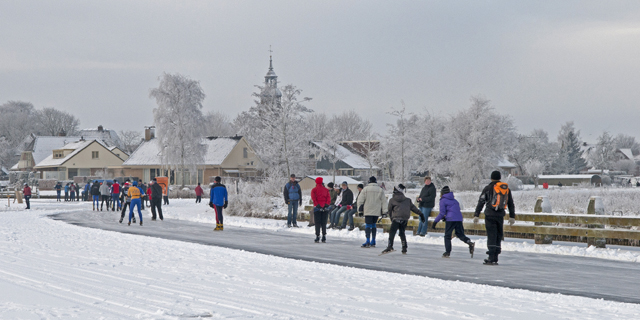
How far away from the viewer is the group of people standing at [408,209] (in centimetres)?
1215

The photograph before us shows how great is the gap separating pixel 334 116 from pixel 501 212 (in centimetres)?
11040

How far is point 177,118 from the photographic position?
66125 millimetres

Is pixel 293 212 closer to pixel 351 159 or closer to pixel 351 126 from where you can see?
pixel 351 159

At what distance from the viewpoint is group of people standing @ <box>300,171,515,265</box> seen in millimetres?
12148

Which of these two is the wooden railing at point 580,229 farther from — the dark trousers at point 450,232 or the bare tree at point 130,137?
the bare tree at point 130,137

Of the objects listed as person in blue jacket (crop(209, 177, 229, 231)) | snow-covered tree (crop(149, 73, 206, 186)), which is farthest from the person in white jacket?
snow-covered tree (crop(149, 73, 206, 186))

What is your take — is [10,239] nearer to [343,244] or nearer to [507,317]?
[343,244]

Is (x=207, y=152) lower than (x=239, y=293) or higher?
higher

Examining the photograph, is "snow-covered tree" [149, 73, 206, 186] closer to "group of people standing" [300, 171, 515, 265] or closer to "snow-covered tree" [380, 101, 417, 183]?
"snow-covered tree" [380, 101, 417, 183]

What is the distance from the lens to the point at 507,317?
7.26 meters

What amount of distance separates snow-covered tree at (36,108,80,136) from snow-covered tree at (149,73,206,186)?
5994 centimetres

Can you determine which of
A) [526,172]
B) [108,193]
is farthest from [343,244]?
[526,172]

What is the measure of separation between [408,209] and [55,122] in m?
118

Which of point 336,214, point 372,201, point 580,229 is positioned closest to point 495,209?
point 372,201
